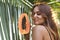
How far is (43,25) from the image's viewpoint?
7.32ft

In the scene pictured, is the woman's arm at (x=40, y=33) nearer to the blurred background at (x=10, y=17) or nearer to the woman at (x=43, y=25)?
the woman at (x=43, y=25)

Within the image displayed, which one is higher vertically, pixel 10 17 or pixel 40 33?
pixel 10 17

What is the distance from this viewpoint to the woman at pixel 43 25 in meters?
2.14

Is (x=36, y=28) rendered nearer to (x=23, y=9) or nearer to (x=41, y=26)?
(x=41, y=26)

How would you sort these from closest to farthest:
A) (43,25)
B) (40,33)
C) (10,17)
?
(40,33) → (43,25) → (10,17)

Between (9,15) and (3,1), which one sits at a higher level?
(3,1)

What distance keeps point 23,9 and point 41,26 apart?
73cm

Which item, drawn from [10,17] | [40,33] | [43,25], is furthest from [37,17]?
[10,17]

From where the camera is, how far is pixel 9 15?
2.50 meters

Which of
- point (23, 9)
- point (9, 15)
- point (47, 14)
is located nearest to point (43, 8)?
point (47, 14)

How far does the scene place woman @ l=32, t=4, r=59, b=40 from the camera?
7.01ft

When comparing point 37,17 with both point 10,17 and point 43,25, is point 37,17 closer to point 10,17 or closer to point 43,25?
point 43,25

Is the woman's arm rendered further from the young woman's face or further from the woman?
the young woman's face

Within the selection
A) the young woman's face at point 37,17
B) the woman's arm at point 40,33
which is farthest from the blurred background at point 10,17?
the woman's arm at point 40,33
